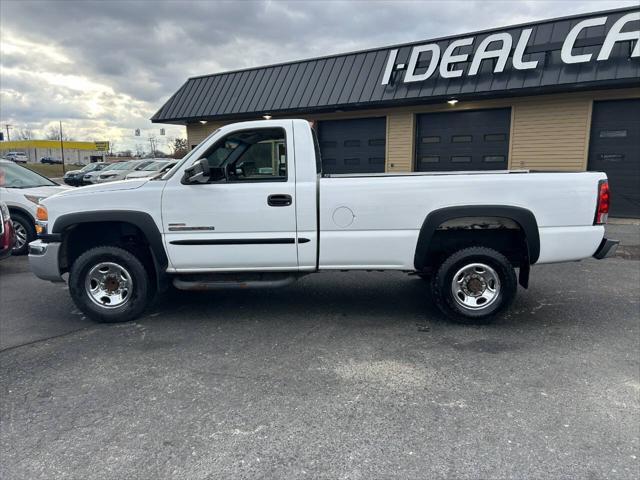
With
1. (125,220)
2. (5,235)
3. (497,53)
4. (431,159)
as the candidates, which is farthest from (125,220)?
(431,159)

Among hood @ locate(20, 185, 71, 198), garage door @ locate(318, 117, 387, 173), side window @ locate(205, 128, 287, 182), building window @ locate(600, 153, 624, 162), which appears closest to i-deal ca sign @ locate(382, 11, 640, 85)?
garage door @ locate(318, 117, 387, 173)

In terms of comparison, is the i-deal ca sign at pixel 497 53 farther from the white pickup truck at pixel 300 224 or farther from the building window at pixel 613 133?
the white pickup truck at pixel 300 224

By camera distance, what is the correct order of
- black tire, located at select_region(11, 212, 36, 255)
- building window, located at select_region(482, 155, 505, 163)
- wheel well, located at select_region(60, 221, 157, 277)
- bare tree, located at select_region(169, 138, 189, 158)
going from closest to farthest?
1. wheel well, located at select_region(60, 221, 157, 277)
2. black tire, located at select_region(11, 212, 36, 255)
3. building window, located at select_region(482, 155, 505, 163)
4. bare tree, located at select_region(169, 138, 189, 158)

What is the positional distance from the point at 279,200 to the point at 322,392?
2.00 metres

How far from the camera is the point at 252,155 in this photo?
4.92 m

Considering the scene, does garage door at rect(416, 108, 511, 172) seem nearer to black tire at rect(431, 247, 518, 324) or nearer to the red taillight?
the red taillight

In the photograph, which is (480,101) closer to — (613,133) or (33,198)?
(613,133)

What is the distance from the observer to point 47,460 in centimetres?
263

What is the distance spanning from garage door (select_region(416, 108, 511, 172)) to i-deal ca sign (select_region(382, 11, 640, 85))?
5.05 ft

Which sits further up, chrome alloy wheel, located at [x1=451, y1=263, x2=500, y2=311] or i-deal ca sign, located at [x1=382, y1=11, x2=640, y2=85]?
i-deal ca sign, located at [x1=382, y1=11, x2=640, y2=85]

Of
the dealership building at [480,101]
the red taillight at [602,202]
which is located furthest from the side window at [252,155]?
the dealership building at [480,101]

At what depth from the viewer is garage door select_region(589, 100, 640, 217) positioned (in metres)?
12.0

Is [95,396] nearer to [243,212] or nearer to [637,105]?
[243,212]

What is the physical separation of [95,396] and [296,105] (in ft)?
44.5
